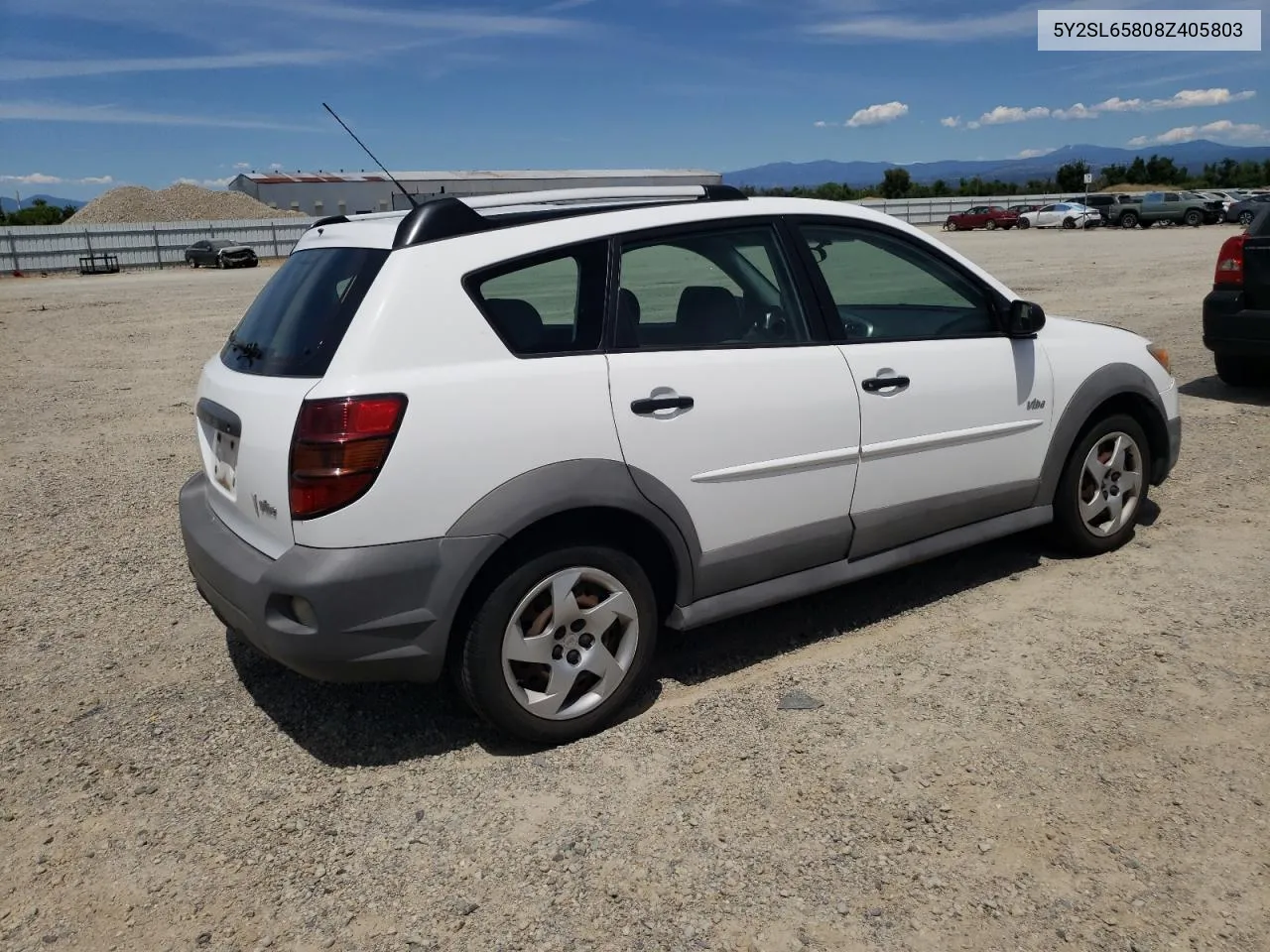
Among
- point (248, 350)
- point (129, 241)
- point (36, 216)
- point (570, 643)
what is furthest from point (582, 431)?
point (36, 216)

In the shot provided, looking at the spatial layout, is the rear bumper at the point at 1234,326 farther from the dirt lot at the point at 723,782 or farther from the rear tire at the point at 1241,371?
the dirt lot at the point at 723,782

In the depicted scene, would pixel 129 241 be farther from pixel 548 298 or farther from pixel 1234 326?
pixel 548 298

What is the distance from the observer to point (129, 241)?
44375 mm

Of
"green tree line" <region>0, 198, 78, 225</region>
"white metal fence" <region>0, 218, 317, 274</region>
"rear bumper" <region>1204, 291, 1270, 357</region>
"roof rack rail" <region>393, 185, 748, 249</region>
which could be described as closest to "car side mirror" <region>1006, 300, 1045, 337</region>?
"roof rack rail" <region>393, 185, 748, 249</region>

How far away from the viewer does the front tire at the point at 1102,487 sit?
4797mm

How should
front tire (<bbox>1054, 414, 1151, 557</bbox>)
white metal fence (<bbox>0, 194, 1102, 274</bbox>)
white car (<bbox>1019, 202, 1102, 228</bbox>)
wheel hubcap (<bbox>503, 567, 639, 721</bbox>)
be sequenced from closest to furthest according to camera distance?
wheel hubcap (<bbox>503, 567, 639, 721</bbox>), front tire (<bbox>1054, 414, 1151, 557</bbox>), white metal fence (<bbox>0, 194, 1102, 274</bbox>), white car (<bbox>1019, 202, 1102, 228</bbox>)

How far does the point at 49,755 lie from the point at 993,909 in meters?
3.05

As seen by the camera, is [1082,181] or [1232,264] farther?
[1082,181]

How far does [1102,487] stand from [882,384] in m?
1.63

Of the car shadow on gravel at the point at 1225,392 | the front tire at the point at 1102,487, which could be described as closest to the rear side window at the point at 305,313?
the front tire at the point at 1102,487

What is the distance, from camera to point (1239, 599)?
4461 mm

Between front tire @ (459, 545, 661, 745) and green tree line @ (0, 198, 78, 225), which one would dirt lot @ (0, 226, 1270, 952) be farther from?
green tree line @ (0, 198, 78, 225)

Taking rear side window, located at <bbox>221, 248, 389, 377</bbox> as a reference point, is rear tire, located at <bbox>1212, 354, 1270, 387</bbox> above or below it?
below

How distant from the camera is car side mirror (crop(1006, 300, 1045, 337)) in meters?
4.37
